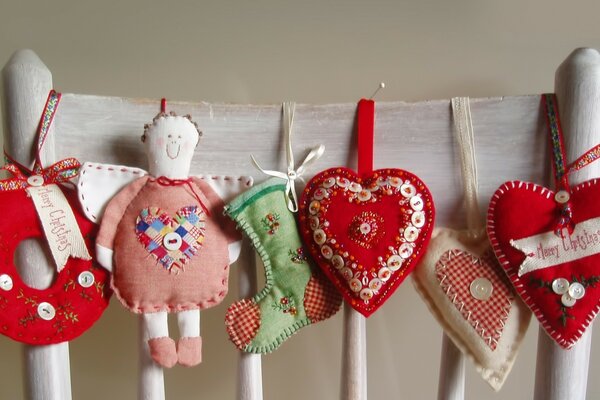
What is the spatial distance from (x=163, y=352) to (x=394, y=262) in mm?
235

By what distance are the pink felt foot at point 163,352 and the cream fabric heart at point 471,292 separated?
25 cm

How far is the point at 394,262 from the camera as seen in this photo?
0.49 meters

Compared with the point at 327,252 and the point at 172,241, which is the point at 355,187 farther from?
the point at 172,241

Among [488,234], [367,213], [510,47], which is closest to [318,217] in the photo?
[367,213]

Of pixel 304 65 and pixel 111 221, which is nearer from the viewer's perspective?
pixel 111 221

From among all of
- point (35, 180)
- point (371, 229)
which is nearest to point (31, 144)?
point (35, 180)

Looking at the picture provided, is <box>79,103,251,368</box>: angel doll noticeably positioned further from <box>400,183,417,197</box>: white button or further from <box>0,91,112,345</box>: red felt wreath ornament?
→ <box>400,183,417,197</box>: white button

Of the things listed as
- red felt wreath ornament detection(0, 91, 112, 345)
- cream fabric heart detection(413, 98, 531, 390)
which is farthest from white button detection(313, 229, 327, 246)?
red felt wreath ornament detection(0, 91, 112, 345)

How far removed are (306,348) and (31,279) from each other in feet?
1.35

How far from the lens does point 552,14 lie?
0.71 m

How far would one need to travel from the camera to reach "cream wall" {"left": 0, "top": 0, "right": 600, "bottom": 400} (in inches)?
28.2

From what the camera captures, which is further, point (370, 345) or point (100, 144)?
point (370, 345)

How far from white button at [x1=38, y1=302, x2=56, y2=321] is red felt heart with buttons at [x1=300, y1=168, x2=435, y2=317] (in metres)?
0.26

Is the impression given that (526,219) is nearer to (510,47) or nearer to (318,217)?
(318,217)
